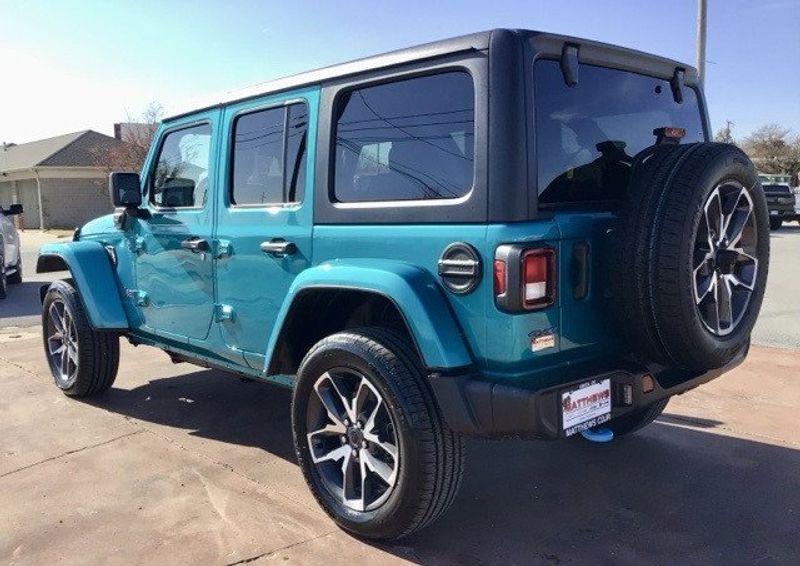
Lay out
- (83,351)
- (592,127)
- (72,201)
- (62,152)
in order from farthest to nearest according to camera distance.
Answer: (62,152) < (72,201) < (83,351) < (592,127)

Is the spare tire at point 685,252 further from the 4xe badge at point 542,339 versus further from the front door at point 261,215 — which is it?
the front door at point 261,215

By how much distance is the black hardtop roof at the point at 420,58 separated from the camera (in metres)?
2.63

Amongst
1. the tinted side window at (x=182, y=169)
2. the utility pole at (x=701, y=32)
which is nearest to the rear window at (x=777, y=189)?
the utility pole at (x=701, y=32)

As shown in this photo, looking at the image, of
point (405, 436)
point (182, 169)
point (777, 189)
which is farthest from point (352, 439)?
point (777, 189)

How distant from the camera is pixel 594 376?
271cm

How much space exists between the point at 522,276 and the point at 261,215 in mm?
1592

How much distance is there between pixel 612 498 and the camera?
343 cm

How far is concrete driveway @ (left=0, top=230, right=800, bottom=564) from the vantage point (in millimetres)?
2945

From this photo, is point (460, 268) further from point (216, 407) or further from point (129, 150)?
point (129, 150)

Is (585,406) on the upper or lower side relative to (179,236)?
lower

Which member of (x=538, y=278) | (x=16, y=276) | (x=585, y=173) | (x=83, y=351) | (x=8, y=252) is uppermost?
(x=585, y=173)

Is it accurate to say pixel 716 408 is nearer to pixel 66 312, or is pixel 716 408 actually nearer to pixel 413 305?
pixel 413 305

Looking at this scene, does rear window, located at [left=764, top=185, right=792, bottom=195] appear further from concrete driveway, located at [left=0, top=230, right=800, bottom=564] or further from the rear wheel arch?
the rear wheel arch

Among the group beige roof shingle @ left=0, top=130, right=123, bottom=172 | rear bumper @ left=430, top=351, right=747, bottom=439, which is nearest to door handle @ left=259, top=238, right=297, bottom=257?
rear bumper @ left=430, top=351, right=747, bottom=439
